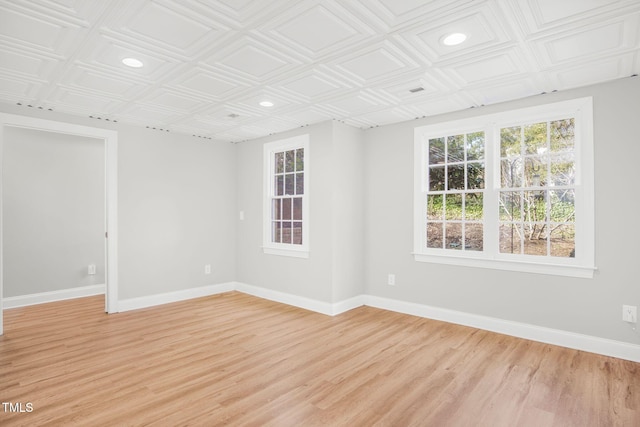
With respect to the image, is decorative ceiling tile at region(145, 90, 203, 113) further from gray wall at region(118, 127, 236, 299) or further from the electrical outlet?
the electrical outlet

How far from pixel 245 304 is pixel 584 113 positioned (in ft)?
14.8

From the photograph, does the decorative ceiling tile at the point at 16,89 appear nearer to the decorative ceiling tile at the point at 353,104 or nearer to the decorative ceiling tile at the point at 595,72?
the decorative ceiling tile at the point at 353,104

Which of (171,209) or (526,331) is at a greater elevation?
(171,209)

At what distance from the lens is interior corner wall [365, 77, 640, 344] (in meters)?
3.06

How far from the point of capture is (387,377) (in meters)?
2.74

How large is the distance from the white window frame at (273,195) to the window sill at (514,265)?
1517 mm

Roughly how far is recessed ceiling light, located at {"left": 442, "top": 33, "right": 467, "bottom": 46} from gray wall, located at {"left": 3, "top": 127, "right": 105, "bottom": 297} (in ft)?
17.9

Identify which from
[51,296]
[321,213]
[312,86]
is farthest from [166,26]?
[51,296]

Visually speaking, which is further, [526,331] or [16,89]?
[526,331]

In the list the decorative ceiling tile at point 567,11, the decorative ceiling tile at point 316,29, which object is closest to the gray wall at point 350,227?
the decorative ceiling tile at point 567,11

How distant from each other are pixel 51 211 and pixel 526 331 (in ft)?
21.1

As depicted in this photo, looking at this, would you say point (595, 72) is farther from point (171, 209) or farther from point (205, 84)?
point (171, 209)

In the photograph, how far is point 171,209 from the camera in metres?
5.09

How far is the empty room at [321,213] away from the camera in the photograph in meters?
2.26
